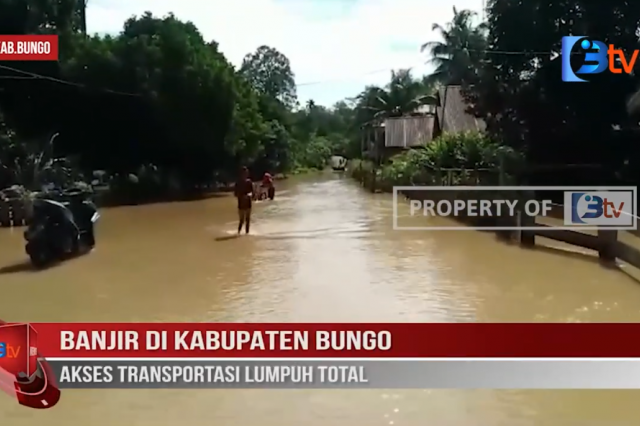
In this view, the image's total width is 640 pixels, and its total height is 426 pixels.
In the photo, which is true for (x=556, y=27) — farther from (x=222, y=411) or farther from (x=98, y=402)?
(x=98, y=402)

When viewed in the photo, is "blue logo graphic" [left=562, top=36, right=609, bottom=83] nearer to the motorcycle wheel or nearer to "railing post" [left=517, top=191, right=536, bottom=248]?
"railing post" [left=517, top=191, right=536, bottom=248]

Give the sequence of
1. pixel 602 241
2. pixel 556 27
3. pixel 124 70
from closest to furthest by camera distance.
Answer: pixel 556 27 → pixel 124 70 → pixel 602 241

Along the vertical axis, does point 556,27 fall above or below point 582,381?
above

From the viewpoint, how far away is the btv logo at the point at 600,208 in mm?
3115

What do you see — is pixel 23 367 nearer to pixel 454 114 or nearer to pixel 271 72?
pixel 271 72

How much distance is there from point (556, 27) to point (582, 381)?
5.65 feet

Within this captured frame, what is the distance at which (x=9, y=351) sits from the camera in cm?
257

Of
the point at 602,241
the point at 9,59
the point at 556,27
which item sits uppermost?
the point at 556,27

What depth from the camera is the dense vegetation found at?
10.2ft

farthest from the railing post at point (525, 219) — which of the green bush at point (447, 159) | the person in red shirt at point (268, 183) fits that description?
the person in red shirt at point (268, 183)

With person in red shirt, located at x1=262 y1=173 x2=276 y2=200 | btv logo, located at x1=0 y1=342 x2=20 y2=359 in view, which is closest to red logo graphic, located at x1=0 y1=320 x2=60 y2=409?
btv logo, located at x1=0 y1=342 x2=20 y2=359

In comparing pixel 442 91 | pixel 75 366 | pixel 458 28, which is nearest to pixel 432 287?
pixel 442 91

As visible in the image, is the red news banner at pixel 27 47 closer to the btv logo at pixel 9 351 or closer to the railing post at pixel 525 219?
the btv logo at pixel 9 351

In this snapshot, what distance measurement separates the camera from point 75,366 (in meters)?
2.64
